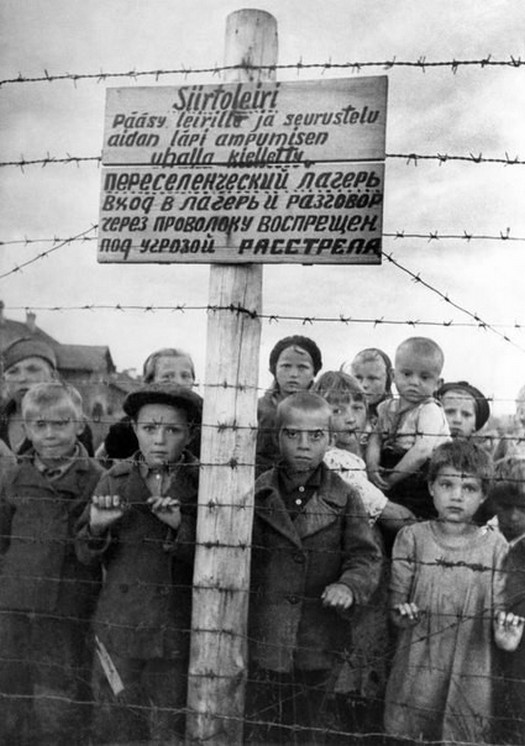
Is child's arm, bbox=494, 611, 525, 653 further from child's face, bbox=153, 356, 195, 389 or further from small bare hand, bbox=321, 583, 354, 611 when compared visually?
child's face, bbox=153, 356, 195, 389

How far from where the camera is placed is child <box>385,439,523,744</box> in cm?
312

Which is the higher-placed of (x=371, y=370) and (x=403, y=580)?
(x=371, y=370)

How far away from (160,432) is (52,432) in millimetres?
488

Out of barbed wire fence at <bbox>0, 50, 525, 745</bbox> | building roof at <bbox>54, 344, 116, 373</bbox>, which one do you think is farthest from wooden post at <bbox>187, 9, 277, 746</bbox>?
building roof at <bbox>54, 344, 116, 373</bbox>

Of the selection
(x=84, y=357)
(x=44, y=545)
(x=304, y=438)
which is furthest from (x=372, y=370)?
(x=84, y=357)

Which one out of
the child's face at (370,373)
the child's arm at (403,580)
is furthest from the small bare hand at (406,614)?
the child's face at (370,373)

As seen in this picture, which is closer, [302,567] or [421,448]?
[302,567]

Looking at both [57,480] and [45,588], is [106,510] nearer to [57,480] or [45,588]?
[57,480]

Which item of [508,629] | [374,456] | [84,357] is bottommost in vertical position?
[508,629]

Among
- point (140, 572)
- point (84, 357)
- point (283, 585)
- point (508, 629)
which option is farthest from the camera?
point (84, 357)

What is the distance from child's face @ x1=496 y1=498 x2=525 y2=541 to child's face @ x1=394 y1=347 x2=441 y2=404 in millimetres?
576

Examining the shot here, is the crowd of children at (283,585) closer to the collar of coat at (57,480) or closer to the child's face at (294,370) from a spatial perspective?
the collar of coat at (57,480)

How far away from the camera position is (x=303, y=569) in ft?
10.4

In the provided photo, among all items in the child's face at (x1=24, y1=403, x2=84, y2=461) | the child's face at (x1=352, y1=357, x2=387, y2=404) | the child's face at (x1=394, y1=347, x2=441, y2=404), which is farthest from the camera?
the child's face at (x1=352, y1=357, x2=387, y2=404)
